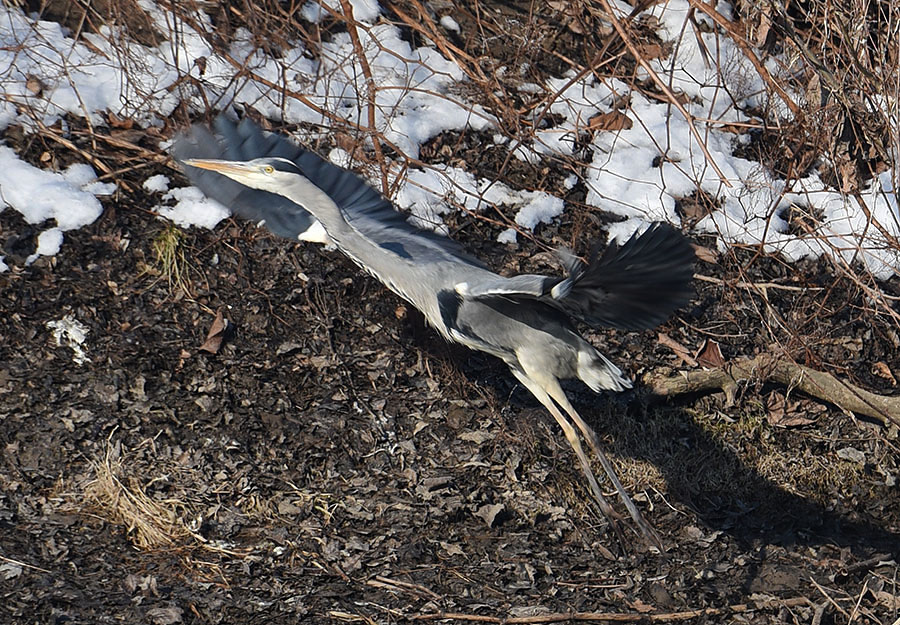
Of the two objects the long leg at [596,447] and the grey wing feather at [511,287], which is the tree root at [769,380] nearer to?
the long leg at [596,447]

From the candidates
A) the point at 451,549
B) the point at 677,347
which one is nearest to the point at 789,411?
the point at 677,347

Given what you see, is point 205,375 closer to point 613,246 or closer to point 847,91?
point 613,246

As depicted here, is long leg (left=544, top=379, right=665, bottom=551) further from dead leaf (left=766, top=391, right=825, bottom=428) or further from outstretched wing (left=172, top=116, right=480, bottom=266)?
dead leaf (left=766, top=391, right=825, bottom=428)

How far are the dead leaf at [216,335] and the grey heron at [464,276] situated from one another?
76 centimetres

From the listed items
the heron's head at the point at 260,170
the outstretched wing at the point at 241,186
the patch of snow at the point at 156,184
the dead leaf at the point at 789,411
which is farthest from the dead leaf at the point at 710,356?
the patch of snow at the point at 156,184

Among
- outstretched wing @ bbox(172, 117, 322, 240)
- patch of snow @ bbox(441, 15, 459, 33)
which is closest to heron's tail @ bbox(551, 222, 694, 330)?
outstretched wing @ bbox(172, 117, 322, 240)

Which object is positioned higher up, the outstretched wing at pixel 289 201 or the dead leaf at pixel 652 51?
the dead leaf at pixel 652 51

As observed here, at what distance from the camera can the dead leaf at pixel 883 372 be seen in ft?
15.7

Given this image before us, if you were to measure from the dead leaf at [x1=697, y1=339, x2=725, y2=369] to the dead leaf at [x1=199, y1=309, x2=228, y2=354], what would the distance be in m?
2.14

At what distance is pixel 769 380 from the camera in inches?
184

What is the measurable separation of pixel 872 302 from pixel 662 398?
1124mm

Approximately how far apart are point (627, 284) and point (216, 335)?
2.14m

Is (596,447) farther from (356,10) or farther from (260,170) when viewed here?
(356,10)

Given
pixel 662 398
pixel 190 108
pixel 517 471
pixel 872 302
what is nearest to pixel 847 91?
pixel 872 302
